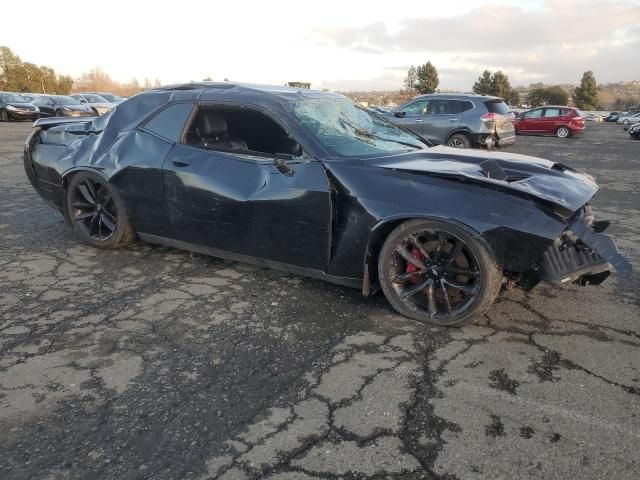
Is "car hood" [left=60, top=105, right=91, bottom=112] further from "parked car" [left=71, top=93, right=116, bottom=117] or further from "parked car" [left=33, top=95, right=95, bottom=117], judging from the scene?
"parked car" [left=71, top=93, right=116, bottom=117]

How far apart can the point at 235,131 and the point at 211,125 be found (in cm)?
20

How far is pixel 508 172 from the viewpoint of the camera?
3.62 metres

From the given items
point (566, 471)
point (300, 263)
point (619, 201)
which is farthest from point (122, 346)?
point (619, 201)

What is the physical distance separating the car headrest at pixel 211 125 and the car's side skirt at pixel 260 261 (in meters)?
0.93

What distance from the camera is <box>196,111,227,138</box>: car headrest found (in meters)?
4.18

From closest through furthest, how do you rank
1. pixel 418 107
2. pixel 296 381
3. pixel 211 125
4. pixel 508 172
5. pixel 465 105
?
1. pixel 296 381
2. pixel 508 172
3. pixel 211 125
4. pixel 465 105
5. pixel 418 107

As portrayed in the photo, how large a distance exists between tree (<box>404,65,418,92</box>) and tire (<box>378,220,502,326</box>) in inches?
2341

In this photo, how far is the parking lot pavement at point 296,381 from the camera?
6.93ft

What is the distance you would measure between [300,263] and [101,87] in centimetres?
9828

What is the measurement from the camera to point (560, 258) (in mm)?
3041

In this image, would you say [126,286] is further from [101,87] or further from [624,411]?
[101,87]

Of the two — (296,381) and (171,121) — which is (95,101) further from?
(296,381)

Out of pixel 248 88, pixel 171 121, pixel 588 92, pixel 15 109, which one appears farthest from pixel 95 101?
pixel 588 92

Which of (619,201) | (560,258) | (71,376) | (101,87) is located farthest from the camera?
(101,87)
